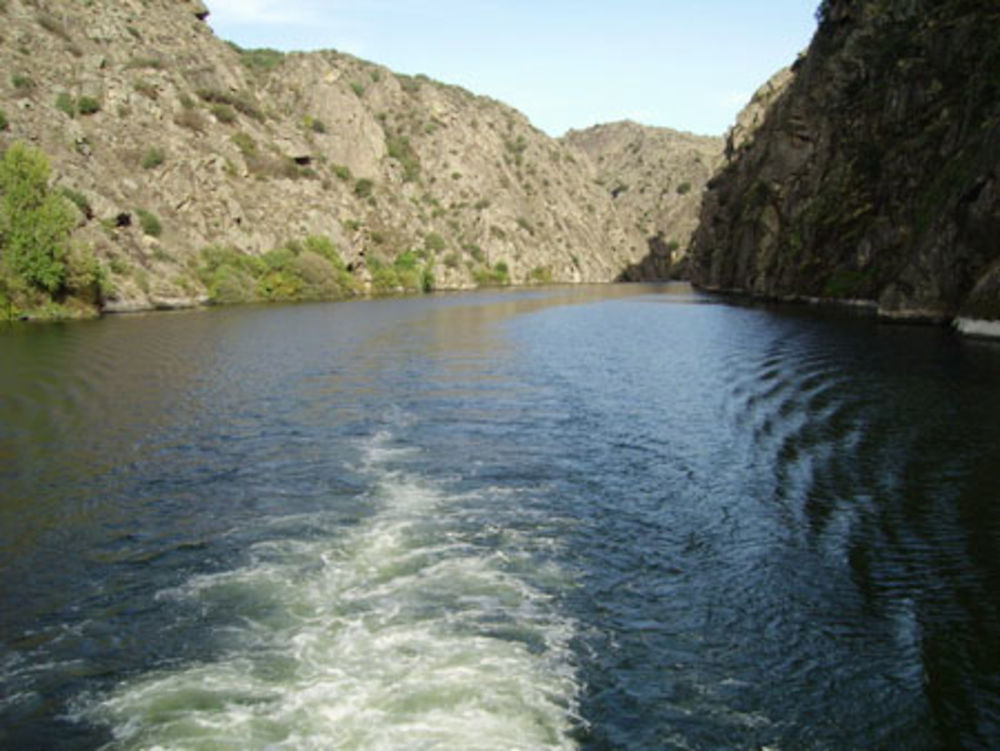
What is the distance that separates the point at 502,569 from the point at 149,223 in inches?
3718

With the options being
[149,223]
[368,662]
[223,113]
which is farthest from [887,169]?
[223,113]

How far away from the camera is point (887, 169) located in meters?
66.6

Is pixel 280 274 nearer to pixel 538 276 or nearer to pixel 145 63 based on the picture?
pixel 145 63

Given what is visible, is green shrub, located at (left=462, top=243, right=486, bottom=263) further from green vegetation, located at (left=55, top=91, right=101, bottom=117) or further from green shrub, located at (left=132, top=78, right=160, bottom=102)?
green vegetation, located at (left=55, top=91, right=101, bottom=117)

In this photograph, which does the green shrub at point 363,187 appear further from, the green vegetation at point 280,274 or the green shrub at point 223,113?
the green vegetation at point 280,274

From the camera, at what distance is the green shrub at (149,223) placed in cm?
9388

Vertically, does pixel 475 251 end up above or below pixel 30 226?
above

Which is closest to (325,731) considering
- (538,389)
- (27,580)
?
(27,580)

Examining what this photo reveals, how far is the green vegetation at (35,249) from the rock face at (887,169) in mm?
67163

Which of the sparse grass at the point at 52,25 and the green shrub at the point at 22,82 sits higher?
the sparse grass at the point at 52,25

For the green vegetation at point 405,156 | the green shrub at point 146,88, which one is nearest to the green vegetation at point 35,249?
the green shrub at point 146,88

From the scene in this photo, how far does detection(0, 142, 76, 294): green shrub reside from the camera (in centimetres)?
6450

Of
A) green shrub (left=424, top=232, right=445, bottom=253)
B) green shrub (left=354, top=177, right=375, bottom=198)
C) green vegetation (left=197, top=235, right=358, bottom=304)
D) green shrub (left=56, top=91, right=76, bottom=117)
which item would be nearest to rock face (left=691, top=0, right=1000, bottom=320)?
green vegetation (left=197, top=235, right=358, bottom=304)

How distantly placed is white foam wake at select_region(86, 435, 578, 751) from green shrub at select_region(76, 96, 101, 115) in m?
106
